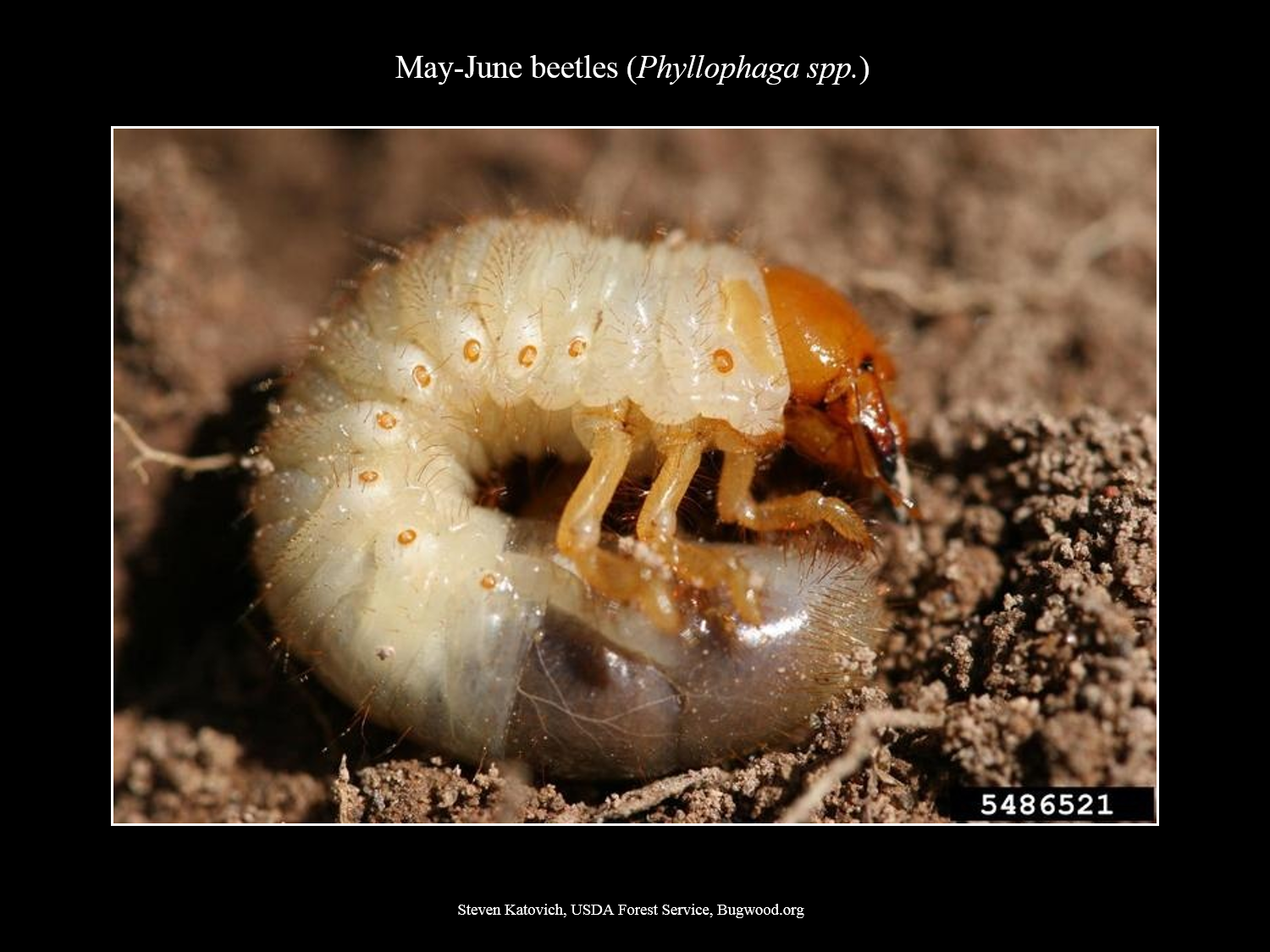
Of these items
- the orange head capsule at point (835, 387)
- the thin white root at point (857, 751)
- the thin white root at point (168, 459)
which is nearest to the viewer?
the thin white root at point (857, 751)

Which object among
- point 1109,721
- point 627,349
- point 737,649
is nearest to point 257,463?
point 627,349

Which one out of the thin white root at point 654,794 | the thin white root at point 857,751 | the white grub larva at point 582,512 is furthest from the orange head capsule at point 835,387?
the thin white root at point 654,794

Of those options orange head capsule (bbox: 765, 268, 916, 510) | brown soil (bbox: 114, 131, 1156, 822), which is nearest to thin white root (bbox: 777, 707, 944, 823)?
brown soil (bbox: 114, 131, 1156, 822)

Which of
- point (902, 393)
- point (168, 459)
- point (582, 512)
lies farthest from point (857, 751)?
point (168, 459)

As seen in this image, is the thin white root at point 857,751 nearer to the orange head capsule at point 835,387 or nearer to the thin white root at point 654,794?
the thin white root at point 654,794

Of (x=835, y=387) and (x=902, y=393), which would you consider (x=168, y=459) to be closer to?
(x=835, y=387)
